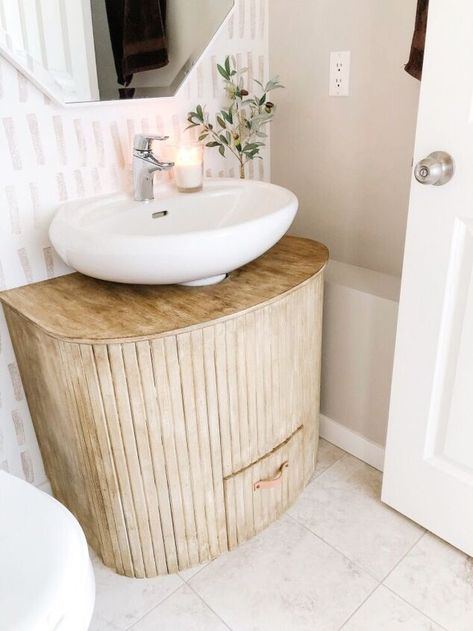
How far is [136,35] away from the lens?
1241mm

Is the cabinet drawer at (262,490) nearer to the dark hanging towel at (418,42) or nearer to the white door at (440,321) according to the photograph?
the white door at (440,321)

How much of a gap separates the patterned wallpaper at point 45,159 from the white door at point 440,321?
2.19ft

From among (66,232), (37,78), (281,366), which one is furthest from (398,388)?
(37,78)

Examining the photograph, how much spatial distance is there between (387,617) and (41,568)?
80 cm

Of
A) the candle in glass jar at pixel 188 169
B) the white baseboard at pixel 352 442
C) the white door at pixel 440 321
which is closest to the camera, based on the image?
the white door at pixel 440 321

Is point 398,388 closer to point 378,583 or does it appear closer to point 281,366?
point 281,366

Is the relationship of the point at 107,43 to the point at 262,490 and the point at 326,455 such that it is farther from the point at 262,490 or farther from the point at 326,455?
the point at 326,455

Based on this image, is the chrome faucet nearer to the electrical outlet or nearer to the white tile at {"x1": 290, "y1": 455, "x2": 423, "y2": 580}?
the electrical outlet

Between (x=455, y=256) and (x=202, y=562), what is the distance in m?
0.93

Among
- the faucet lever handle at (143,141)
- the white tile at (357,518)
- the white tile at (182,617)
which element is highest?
the faucet lever handle at (143,141)

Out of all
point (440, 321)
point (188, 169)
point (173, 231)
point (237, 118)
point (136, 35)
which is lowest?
point (440, 321)

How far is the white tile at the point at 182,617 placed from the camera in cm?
113

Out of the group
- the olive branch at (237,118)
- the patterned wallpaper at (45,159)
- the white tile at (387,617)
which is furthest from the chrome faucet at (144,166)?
the white tile at (387,617)

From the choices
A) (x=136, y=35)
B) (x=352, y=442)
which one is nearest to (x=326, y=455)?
(x=352, y=442)
